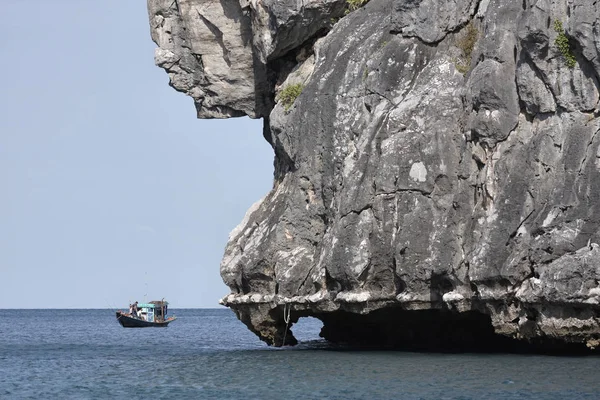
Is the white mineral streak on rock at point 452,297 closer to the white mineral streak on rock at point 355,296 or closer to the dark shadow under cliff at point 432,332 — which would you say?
the dark shadow under cliff at point 432,332

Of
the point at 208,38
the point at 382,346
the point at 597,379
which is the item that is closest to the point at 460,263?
the point at 597,379

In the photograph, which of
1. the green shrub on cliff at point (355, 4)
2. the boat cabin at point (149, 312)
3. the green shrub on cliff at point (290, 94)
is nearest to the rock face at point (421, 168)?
the green shrub on cliff at point (290, 94)

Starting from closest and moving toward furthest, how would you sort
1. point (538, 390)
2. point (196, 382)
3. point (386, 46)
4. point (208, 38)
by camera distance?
point (538, 390) → point (196, 382) → point (386, 46) → point (208, 38)

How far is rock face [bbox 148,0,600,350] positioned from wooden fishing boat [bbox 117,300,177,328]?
118 ft

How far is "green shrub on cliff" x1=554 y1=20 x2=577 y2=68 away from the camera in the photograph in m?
31.7

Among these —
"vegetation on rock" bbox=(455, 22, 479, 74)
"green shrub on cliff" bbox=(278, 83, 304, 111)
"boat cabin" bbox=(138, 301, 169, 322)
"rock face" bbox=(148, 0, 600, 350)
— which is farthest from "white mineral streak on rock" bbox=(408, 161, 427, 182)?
"boat cabin" bbox=(138, 301, 169, 322)

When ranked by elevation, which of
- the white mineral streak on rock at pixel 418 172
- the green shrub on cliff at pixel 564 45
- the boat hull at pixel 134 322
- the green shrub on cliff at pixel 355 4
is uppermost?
the green shrub on cliff at pixel 355 4

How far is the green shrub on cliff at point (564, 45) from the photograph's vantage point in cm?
3167

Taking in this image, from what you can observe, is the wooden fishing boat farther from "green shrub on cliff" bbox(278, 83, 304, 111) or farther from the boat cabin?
"green shrub on cliff" bbox(278, 83, 304, 111)

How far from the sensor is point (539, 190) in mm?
31734

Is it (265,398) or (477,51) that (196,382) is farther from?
(477,51)

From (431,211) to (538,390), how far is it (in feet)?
28.6

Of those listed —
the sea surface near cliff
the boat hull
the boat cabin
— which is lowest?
the sea surface near cliff

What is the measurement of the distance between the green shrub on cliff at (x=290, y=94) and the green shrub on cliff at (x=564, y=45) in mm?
11369
